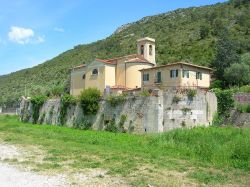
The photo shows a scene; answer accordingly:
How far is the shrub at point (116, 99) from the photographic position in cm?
3763

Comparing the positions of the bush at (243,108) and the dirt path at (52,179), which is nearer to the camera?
the dirt path at (52,179)

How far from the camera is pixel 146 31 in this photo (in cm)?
12050

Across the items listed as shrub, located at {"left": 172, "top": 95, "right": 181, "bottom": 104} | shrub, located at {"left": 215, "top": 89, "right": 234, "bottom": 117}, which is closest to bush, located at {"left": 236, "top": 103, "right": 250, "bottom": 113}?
shrub, located at {"left": 215, "top": 89, "right": 234, "bottom": 117}

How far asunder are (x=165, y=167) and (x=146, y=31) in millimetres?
105306

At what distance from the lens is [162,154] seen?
22.3 meters

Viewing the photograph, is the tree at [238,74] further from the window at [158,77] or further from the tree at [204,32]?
the tree at [204,32]

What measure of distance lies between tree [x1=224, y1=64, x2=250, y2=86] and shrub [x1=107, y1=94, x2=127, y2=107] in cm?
2486

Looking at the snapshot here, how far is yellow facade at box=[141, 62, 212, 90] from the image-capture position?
43.6 metres

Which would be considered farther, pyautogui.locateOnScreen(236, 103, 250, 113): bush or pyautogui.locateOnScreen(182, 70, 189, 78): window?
pyautogui.locateOnScreen(182, 70, 189, 78): window

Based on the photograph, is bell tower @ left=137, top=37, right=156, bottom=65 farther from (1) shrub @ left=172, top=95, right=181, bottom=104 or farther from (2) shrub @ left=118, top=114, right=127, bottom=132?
(1) shrub @ left=172, top=95, right=181, bottom=104

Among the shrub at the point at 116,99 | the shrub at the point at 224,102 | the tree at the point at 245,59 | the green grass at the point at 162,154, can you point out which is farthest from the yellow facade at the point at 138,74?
the green grass at the point at 162,154

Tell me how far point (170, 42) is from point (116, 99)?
5987 cm

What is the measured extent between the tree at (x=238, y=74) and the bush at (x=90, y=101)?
81.6 feet

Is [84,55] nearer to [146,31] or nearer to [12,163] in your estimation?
[146,31]
